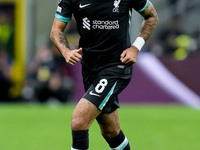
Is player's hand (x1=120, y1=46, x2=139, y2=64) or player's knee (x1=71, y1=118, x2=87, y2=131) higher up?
player's hand (x1=120, y1=46, x2=139, y2=64)

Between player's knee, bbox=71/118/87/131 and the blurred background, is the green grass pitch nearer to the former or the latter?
the blurred background

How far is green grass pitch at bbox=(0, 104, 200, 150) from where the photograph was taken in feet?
34.1

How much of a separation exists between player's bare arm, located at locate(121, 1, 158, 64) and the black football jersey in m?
0.09

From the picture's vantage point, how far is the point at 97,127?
13.3 m

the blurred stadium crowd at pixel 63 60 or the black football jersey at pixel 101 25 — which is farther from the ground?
the black football jersey at pixel 101 25

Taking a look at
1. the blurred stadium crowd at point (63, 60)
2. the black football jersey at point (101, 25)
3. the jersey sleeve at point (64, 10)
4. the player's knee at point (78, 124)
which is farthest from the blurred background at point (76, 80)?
the player's knee at point (78, 124)

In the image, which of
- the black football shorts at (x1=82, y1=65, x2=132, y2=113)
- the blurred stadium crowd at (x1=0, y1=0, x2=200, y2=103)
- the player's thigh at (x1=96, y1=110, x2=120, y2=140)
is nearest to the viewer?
the black football shorts at (x1=82, y1=65, x2=132, y2=113)

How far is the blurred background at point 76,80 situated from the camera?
13.1 m

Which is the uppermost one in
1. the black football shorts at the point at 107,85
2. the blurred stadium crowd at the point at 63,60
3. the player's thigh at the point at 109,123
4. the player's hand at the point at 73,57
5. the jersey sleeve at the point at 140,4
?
the jersey sleeve at the point at 140,4

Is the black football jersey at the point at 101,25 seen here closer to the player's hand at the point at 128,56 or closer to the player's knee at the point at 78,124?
the player's hand at the point at 128,56

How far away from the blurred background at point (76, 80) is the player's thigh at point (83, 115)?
463 centimetres

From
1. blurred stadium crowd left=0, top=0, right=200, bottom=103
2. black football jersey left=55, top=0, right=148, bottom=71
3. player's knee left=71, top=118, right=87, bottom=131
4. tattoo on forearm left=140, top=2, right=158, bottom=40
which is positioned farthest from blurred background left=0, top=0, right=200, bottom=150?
player's knee left=71, top=118, right=87, bottom=131

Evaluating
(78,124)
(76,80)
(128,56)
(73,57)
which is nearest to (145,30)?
(128,56)

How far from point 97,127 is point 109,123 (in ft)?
20.0
